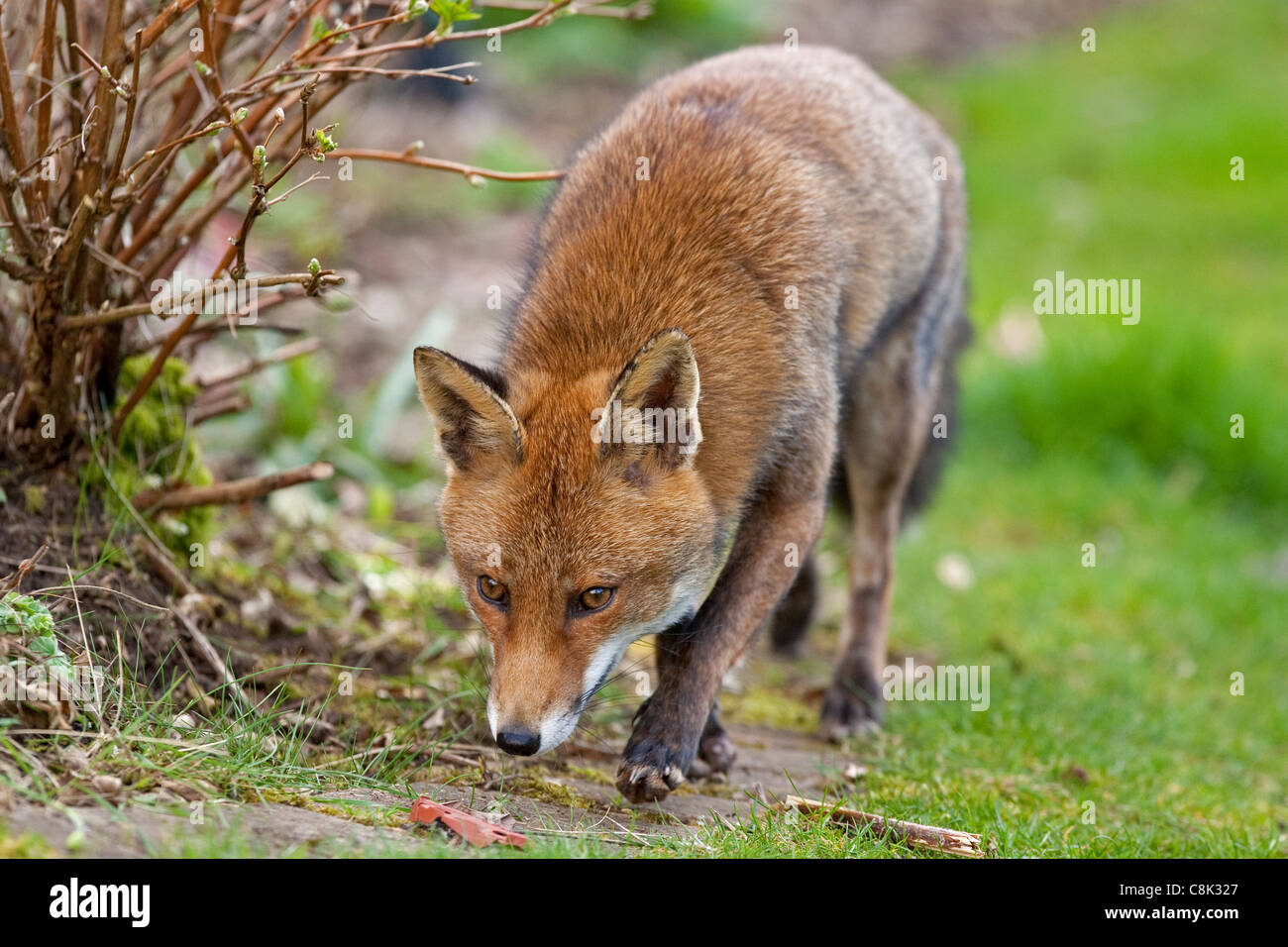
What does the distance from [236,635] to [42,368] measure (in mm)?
1248

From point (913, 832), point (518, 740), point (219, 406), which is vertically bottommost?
point (913, 832)

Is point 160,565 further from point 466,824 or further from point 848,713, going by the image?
point 848,713

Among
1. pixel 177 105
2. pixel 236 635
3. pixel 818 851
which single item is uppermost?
pixel 177 105

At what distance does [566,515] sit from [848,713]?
92.1 inches

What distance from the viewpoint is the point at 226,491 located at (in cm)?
499

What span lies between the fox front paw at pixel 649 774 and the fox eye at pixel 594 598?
55cm

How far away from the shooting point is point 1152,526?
370 inches

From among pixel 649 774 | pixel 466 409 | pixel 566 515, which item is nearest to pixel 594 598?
pixel 566 515

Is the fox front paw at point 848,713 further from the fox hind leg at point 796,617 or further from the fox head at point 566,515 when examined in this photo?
the fox head at point 566,515

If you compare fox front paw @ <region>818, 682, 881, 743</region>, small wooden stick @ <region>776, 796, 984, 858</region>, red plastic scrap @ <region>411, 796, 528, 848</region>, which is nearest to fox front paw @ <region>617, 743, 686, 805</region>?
small wooden stick @ <region>776, 796, 984, 858</region>

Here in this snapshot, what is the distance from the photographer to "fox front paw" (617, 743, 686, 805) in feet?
13.8
